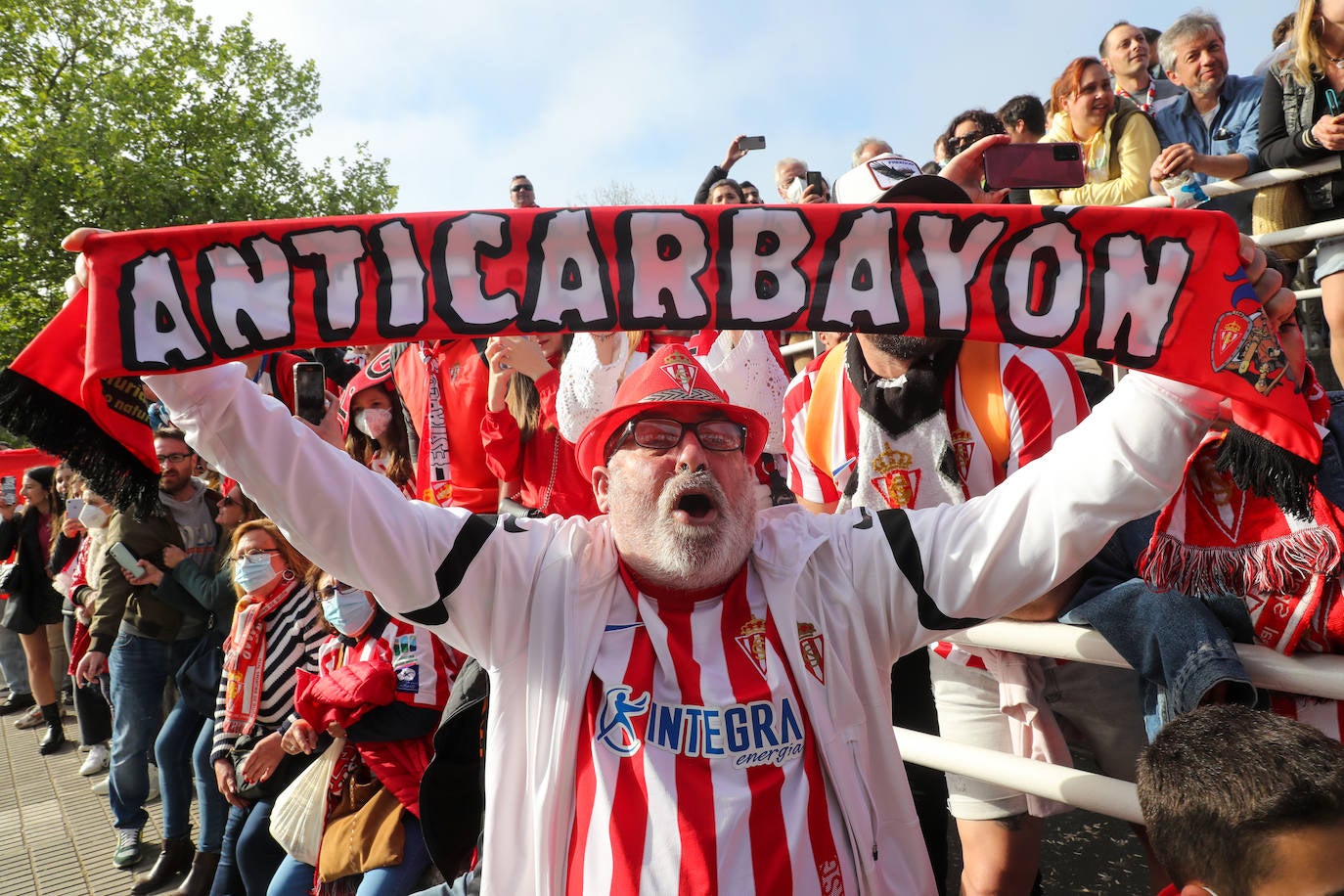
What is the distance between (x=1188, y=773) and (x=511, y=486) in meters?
2.93

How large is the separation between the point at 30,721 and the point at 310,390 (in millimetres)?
7199

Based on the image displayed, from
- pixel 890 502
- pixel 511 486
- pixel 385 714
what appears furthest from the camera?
pixel 511 486

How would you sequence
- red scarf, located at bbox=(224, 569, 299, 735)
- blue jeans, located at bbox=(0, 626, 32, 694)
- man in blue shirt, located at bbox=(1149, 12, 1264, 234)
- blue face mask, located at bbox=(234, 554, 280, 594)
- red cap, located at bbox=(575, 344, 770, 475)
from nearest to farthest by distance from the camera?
1. red cap, located at bbox=(575, 344, 770, 475)
2. red scarf, located at bbox=(224, 569, 299, 735)
3. blue face mask, located at bbox=(234, 554, 280, 594)
4. man in blue shirt, located at bbox=(1149, 12, 1264, 234)
5. blue jeans, located at bbox=(0, 626, 32, 694)

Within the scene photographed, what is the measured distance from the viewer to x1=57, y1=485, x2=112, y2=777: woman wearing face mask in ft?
20.2

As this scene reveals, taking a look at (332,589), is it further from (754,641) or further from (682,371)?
(754,641)

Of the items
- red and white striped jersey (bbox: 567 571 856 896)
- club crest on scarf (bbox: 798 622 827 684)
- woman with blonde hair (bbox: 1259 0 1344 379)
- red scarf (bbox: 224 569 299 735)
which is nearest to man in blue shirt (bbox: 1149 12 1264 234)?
woman with blonde hair (bbox: 1259 0 1344 379)

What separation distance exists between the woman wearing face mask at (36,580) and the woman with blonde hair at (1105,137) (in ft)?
26.6

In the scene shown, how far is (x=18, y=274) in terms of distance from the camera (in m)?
17.0

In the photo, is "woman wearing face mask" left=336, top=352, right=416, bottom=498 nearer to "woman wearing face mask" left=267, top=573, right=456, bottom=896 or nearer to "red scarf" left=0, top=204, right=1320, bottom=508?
"woman wearing face mask" left=267, top=573, right=456, bottom=896

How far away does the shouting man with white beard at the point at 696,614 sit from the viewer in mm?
1977

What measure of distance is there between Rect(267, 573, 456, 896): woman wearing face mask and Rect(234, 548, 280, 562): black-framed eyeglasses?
34.2 inches

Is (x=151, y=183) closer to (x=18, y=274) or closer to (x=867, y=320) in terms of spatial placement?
(x=18, y=274)

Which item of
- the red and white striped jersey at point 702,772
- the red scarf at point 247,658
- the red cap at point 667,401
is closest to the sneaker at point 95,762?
the red scarf at point 247,658

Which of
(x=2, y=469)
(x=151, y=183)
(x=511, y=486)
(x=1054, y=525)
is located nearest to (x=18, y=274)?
(x=151, y=183)
